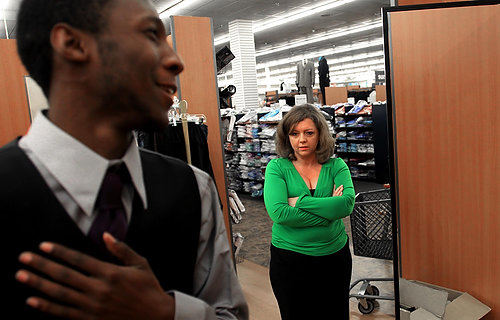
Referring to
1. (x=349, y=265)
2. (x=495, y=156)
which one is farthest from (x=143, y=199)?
(x=495, y=156)

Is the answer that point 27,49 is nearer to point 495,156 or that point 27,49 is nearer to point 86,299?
point 86,299

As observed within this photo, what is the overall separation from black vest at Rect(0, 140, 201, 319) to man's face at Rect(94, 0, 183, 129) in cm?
14

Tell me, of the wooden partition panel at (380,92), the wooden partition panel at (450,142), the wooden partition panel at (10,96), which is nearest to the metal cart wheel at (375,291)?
the wooden partition panel at (450,142)

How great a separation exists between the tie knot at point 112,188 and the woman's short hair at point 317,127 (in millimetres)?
1844

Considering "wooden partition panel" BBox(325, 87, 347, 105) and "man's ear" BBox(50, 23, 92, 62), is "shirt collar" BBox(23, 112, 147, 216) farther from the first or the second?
"wooden partition panel" BBox(325, 87, 347, 105)

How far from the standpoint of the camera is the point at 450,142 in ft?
7.46

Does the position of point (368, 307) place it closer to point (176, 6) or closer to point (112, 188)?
point (112, 188)

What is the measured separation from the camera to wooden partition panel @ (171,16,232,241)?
3.92 meters

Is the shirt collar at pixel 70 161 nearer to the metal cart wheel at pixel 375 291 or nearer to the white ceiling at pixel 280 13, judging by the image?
the metal cart wheel at pixel 375 291

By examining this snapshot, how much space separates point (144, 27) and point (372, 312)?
3201 millimetres

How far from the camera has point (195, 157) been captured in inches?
138

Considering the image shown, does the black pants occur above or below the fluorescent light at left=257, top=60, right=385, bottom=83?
below

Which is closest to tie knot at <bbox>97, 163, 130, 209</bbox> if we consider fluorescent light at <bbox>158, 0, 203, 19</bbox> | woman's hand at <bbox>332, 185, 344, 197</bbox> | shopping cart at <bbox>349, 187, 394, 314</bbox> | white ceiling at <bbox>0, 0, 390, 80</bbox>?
woman's hand at <bbox>332, 185, 344, 197</bbox>

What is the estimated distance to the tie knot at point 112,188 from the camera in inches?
26.9
